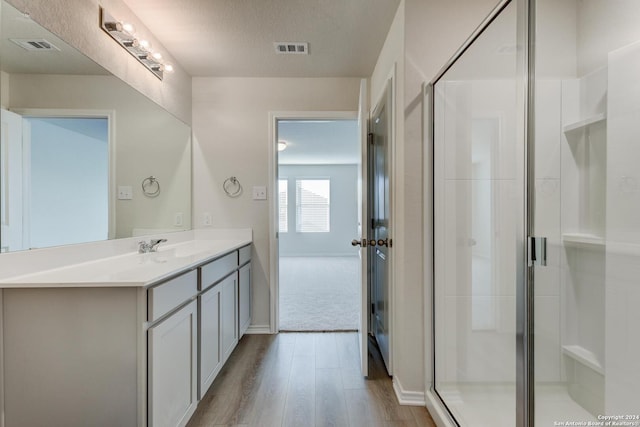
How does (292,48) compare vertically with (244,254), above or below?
above

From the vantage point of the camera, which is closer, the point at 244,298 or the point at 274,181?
the point at 244,298

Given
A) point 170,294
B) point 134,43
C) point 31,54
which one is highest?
point 134,43

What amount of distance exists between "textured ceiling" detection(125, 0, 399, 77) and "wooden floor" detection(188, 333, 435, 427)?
2.37m

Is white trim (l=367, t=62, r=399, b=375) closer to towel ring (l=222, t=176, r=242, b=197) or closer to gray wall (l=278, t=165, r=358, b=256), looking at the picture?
towel ring (l=222, t=176, r=242, b=197)

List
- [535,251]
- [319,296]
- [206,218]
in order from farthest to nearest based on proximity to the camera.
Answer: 1. [319,296]
2. [206,218]
3. [535,251]

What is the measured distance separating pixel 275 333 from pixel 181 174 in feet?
5.43

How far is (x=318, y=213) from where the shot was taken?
27.9ft

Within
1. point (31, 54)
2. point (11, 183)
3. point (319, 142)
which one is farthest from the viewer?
point (319, 142)

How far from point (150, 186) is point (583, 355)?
2.74 metres

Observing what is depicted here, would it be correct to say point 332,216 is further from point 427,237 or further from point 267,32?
point 427,237

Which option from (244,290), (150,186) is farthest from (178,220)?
(244,290)

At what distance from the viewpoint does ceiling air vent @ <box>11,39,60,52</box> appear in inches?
52.3

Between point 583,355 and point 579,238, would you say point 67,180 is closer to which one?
point 579,238

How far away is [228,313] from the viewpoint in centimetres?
229
